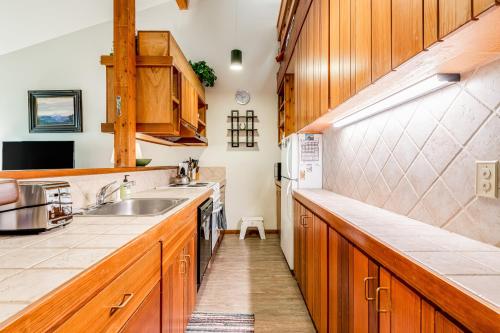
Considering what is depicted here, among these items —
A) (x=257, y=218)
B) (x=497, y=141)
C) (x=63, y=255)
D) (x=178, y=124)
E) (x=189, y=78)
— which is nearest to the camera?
(x=63, y=255)

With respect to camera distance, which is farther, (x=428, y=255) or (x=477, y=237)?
(x=477, y=237)

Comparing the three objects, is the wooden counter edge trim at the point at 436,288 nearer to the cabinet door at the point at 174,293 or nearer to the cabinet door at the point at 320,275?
the cabinet door at the point at 320,275

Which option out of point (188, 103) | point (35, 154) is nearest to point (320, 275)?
point (188, 103)

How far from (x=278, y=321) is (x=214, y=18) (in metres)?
4.39

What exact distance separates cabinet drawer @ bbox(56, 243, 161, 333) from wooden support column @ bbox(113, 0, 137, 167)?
1.56 m

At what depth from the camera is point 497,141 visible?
85 centimetres

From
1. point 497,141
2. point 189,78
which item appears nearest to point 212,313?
point 497,141

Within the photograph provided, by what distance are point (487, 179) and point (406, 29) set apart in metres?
0.57

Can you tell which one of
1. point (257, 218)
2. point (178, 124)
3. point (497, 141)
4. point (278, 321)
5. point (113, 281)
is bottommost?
point (278, 321)

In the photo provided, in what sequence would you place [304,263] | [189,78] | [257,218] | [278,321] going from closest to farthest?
[278,321]
[304,263]
[189,78]
[257,218]

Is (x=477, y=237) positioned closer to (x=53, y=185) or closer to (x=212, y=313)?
(x=53, y=185)

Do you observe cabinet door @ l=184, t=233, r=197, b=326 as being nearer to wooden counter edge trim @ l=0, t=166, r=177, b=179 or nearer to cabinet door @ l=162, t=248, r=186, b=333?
cabinet door @ l=162, t=248, r=186, b=333

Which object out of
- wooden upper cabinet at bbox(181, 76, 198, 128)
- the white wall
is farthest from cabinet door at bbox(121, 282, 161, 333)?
the white wall

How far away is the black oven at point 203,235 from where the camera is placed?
219cm
